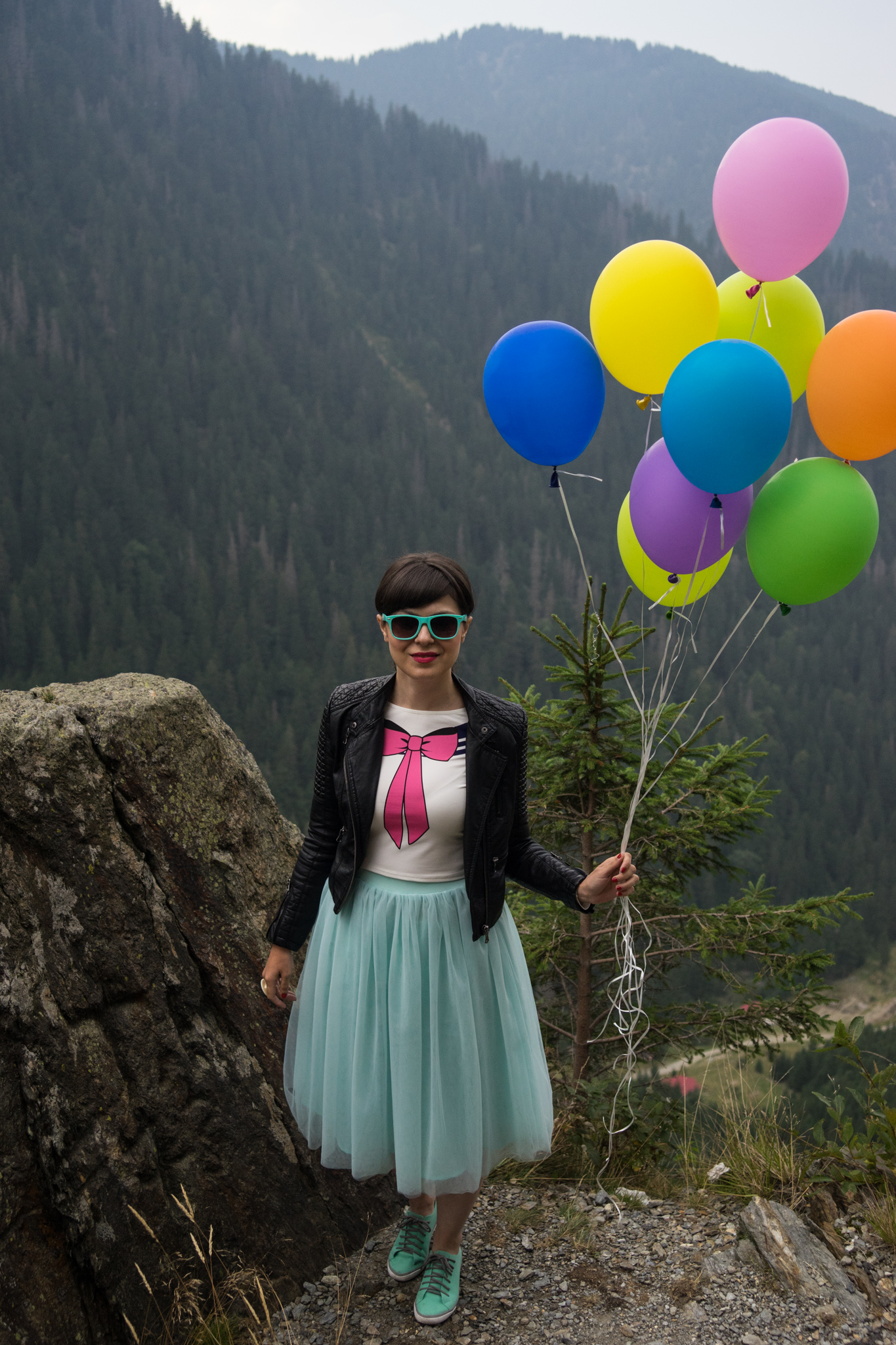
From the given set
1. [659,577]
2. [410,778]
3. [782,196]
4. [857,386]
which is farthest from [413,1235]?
[782,196]

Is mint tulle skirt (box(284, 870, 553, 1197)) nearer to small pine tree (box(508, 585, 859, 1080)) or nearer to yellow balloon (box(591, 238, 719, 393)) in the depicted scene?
yellow balloon (box(591, 238, 719, 393))

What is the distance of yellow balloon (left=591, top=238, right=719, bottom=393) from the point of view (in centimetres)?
251

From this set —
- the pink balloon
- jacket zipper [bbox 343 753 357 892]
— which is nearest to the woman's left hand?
jacket zipper [bbox 343 753 357 892]

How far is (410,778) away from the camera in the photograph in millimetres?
1894

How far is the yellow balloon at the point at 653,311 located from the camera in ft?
8.25

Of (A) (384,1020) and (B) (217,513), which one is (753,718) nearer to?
(B) (217,513)

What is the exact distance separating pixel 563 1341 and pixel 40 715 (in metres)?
2.00

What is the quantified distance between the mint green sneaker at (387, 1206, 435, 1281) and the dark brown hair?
5.30 feet

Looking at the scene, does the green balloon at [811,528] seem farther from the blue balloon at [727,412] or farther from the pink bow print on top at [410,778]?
the pink bow print on top at [410,778]

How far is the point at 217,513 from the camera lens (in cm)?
7350

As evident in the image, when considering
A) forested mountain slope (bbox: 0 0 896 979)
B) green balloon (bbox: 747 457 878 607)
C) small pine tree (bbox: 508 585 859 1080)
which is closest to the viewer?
green balloon (bbox: 747 457 878 607)

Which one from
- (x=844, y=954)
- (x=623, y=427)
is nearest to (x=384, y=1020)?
(x=844, y=954)

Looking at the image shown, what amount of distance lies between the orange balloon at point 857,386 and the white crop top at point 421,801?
55.1 inches

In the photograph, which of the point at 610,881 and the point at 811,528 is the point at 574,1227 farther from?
the point at 811,528
